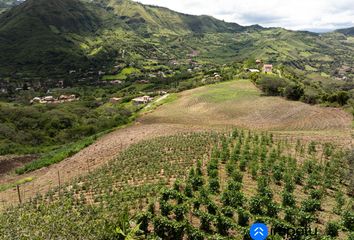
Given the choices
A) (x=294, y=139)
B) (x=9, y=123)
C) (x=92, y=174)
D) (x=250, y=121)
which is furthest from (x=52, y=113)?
(x=294, y=139)

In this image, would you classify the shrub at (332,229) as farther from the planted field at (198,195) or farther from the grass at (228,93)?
the grass at (228,93)

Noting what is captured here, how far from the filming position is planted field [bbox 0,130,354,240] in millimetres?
14562

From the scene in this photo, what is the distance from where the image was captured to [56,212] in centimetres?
1636

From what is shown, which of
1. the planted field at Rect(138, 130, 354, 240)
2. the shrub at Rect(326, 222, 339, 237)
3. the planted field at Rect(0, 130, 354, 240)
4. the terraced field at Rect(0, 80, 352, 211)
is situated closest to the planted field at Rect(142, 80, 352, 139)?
the terraced field at Rect(0, 80, 352, 211)

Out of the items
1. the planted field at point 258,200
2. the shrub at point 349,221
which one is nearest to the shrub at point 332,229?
the planted field at point 258,200

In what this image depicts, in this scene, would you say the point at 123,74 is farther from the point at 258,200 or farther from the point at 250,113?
the point at 258,200

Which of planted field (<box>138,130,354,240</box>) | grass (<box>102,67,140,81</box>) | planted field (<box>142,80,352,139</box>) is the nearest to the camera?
planted field (<box>138,130,354,240</box>)

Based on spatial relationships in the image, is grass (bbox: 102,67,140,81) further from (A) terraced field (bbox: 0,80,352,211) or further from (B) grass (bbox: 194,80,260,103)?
(A) terraced field (bbox: 0,80,352,211)

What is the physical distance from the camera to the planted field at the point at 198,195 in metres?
14.6

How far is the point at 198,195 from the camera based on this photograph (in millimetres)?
18469

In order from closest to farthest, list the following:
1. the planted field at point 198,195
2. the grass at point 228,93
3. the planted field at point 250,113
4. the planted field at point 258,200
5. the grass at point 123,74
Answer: the planted field at point 198,195
the planted field at point 258,200
the planted field at point 250,113
the grass at point 228,93
the grass at point 123,74

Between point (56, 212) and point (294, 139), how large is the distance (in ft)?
87.9

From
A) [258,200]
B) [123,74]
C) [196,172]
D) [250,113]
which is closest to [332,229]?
[258,200]

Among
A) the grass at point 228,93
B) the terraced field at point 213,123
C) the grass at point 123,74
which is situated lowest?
the terraced field at point 213,123
